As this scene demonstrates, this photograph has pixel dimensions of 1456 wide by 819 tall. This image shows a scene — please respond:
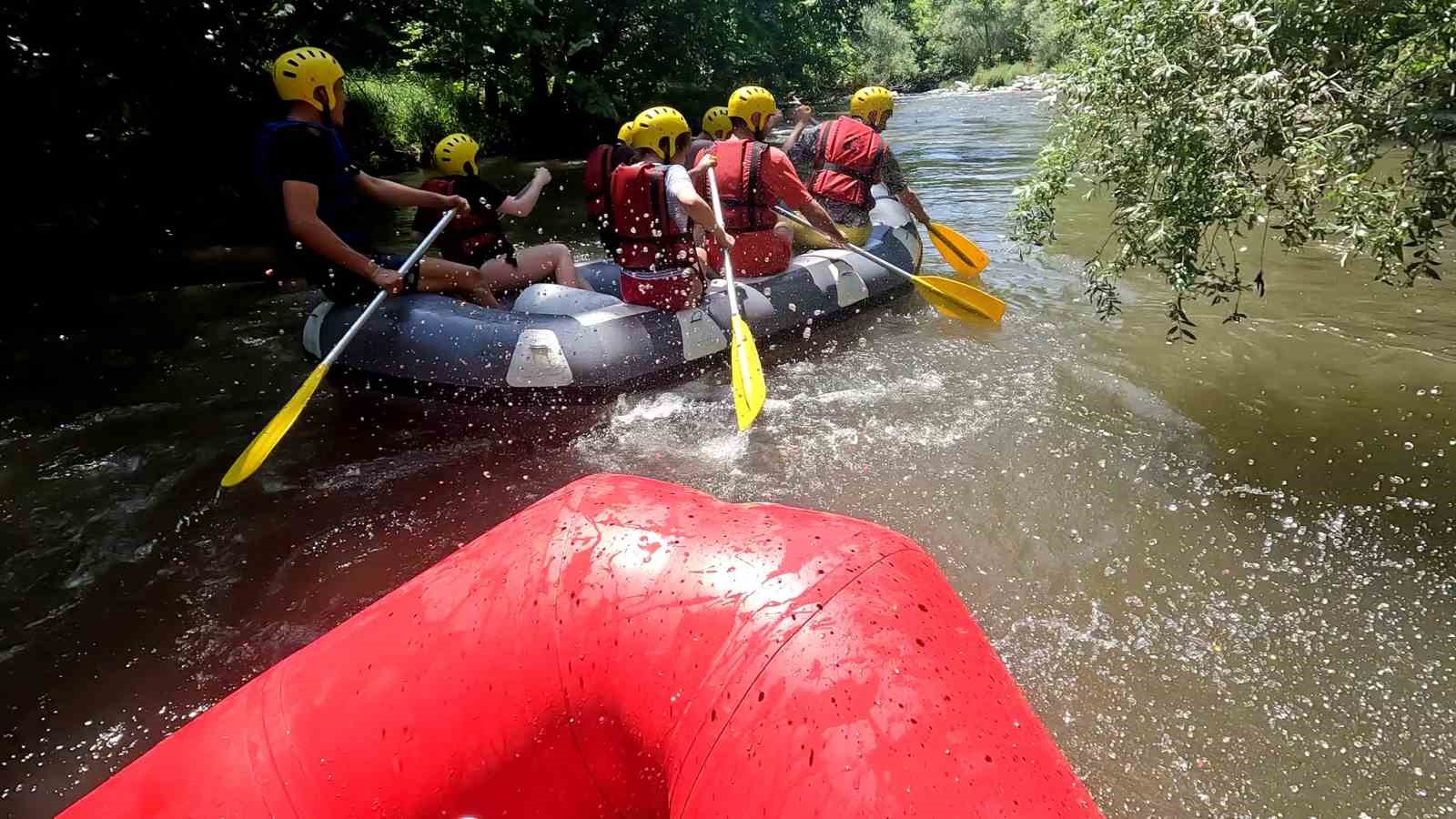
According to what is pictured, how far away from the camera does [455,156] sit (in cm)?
501

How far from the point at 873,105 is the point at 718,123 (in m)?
1.31

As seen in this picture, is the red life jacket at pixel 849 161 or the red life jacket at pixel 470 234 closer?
the red life jacket at pixel 470 234

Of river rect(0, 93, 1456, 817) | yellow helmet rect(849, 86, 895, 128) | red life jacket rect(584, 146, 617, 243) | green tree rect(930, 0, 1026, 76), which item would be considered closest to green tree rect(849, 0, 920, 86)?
green tree rect(930, 0, 1026, 76)

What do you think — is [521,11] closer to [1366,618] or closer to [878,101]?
[878,101]

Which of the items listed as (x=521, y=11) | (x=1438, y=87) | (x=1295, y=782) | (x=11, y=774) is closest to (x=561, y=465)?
(x=11, y=774)

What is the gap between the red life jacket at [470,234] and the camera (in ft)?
16.4

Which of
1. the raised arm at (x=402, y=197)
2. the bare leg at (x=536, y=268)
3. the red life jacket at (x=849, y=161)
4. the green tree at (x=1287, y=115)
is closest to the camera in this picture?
the green tree at (x=1287, y=115)

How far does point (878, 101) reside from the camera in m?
6.41

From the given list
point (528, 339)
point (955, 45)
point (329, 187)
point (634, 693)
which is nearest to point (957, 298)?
point (528, 339)

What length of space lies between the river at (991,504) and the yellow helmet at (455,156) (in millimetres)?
1616

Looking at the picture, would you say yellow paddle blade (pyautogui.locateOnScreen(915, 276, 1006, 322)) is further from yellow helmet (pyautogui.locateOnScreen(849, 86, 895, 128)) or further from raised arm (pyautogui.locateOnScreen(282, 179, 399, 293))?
raised arm (pyautogui.locateOnScreen(282, 179, 399, 293))

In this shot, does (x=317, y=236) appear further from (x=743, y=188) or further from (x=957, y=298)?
(x=957, y=298)

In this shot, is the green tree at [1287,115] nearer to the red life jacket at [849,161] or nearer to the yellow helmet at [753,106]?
the yellow helmet at [753,106]

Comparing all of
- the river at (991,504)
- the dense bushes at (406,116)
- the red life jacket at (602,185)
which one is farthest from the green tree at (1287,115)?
the dense bushes at (406,116)
